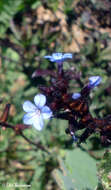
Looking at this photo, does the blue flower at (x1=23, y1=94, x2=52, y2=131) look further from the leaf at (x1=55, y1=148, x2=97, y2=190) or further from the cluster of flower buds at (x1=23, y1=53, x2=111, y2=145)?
the leaf at (x1=55, y1=148, x2=97, y2=190)

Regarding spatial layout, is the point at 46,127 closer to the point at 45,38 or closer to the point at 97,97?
the point at 97,97

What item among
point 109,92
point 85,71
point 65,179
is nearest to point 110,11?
point 85,71

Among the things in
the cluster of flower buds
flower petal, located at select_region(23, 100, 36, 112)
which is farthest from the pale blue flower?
flower petal, located at select_region(23, 100, 36, 112)

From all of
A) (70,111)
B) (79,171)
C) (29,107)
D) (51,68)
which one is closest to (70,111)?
(70,111)

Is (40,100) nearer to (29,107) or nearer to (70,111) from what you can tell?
(29,107)

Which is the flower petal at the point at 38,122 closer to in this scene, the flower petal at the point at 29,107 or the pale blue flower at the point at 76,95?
the flower petal at the point at 29,107

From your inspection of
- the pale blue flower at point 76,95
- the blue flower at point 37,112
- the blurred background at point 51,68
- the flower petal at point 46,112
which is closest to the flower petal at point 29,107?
the blue flower at point 37,112
